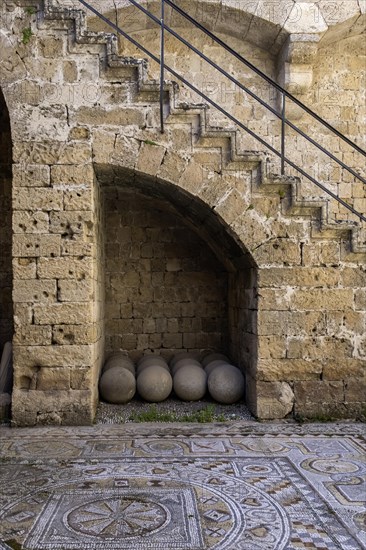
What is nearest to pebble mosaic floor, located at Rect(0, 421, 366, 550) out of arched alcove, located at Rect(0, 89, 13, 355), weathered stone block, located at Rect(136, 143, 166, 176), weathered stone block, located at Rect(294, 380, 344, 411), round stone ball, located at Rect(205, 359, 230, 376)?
weathered stone block, located at Rect(294, 380, 344, 411)

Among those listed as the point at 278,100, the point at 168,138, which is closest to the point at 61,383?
the point at 168,138

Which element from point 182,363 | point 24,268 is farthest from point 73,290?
point 182,363

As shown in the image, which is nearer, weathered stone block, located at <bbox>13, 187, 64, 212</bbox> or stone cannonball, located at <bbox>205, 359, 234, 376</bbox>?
weathered stone block, located at <bbox>13, 187, 64, 212</bbox>

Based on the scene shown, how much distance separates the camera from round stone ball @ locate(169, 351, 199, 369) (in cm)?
802

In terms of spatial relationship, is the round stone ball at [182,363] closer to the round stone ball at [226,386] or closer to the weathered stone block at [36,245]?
the round stone ball at [226,386]

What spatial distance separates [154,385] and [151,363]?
59cm

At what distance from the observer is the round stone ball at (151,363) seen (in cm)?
735

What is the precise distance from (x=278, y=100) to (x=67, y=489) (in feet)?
22.5

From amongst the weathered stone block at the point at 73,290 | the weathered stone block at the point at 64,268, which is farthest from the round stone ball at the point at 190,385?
the weathered stone block at the point at 64,268

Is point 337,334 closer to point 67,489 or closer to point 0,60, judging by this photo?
point 67,489

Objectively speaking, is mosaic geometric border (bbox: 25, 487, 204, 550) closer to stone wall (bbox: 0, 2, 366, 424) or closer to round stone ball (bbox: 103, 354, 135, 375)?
stone wall (bbox: 0, 2, 366, 424)

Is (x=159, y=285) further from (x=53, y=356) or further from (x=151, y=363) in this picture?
(x=53, y=356)

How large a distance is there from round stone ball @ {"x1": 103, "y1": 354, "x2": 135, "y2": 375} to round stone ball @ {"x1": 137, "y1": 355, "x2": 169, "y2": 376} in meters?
0.11

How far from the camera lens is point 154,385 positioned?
22.6 feet
